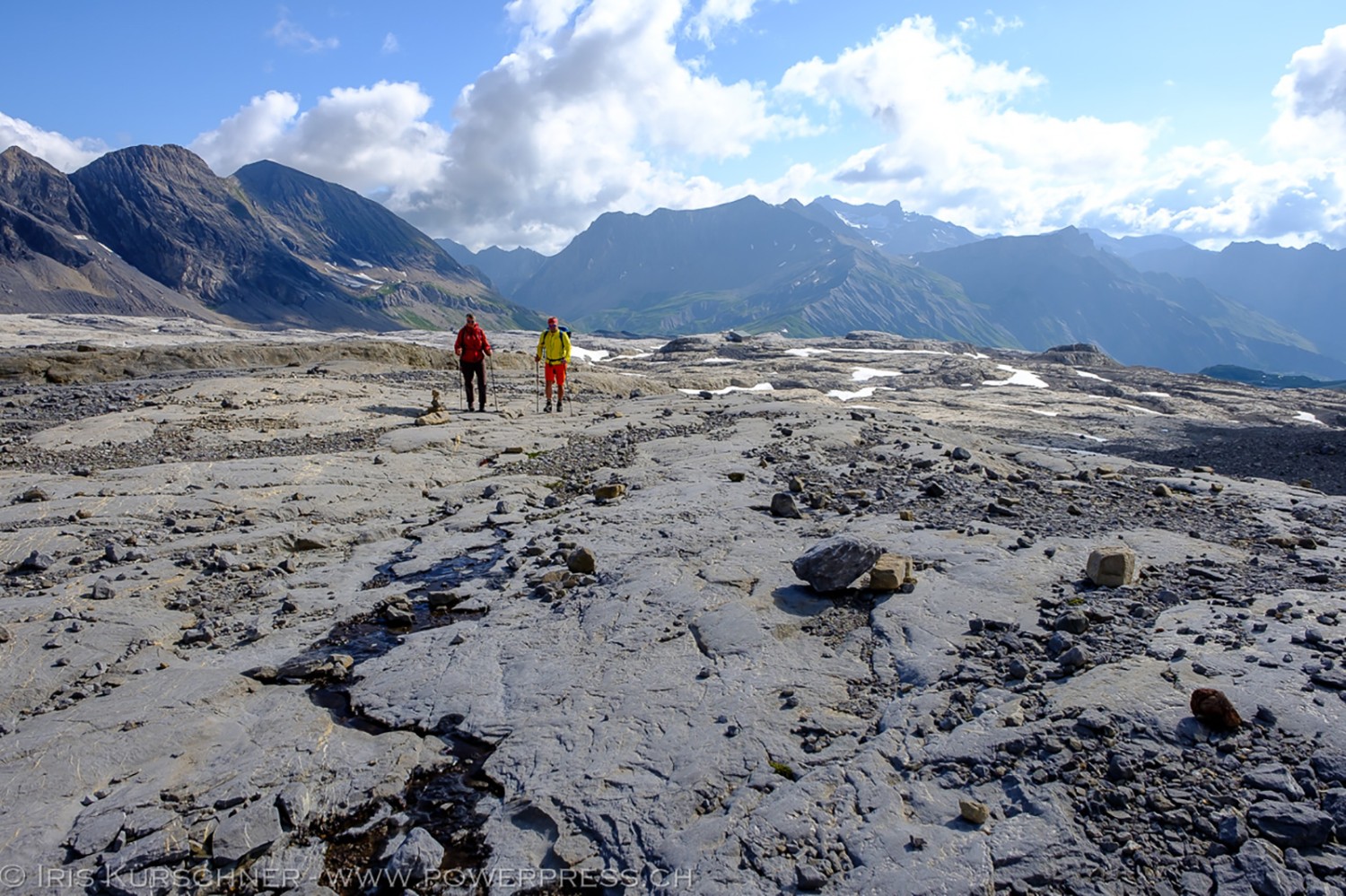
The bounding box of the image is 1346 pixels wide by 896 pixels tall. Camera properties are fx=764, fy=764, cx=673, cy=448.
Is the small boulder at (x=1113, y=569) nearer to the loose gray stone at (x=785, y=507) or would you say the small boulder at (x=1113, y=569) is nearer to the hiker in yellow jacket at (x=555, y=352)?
the loose gray stone at (x=785, y=507)

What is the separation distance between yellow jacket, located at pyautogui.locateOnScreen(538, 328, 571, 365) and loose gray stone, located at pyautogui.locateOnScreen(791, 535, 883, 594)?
13.4 m

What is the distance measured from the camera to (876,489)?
12172 millimetres

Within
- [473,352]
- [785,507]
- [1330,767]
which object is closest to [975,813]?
[1330,767]

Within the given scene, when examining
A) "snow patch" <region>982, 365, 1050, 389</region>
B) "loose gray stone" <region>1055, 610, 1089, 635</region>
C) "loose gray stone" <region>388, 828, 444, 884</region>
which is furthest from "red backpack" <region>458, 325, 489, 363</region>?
"snow patch" <region>982, 365, 1050, 389</region>

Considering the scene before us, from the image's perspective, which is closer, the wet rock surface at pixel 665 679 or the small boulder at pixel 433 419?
the wet rock surface at pixel 665 679

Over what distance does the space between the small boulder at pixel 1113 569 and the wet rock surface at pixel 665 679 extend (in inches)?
2.6

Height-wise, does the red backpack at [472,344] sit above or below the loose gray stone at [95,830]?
above

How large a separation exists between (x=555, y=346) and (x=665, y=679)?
1495 centimetres

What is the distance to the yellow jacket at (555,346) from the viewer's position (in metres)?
20.5

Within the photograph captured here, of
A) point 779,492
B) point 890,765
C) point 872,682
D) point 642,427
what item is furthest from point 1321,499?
point 642,427

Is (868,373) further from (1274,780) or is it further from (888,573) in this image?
(1274,780)

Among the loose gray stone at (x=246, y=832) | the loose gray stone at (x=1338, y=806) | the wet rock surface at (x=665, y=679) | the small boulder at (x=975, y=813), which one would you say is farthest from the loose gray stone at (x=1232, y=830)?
the loose gray stone at (x=246, y=832)

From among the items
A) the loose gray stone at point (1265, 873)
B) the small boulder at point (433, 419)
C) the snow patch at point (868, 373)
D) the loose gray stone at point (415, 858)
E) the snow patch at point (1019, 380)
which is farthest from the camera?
the snow patch at point (868, 373)

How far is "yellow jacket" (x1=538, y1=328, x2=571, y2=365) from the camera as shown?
2048 centimetres
